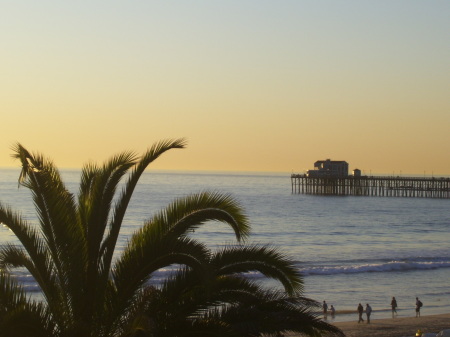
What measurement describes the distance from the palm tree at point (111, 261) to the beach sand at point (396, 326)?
15060mm

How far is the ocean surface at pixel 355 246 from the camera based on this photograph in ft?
105

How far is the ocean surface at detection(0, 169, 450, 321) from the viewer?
1261 inches

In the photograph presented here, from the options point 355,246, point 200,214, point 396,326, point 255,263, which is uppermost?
point 200,214

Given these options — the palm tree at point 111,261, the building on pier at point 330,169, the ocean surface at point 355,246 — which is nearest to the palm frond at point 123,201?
the palm tree at point 111,261

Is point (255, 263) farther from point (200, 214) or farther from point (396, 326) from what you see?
point (396, 326)

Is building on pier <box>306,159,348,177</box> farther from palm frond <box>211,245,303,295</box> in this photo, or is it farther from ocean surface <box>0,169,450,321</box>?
palm frond <box>211,245,303,295</box>

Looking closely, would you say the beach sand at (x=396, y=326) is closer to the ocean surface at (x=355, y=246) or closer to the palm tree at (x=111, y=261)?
the ocean surface at (x=355, y=246)

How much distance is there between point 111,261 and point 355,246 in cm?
4926

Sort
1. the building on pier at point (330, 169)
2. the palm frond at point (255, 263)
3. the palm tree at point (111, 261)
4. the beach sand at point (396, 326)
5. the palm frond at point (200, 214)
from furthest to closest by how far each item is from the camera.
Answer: the building on pier at point (330, 169), the beach sand at point (396, 326), the palm frond at point (255, 263), the palm frond at point (200, 214), the palm tree at point (111, 261)

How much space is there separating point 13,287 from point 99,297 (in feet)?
2.70

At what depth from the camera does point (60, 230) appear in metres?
7.51

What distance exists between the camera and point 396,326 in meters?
24.2

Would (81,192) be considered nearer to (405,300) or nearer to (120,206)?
(120,206)

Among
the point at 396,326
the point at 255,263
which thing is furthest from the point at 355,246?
the point at 255,263
